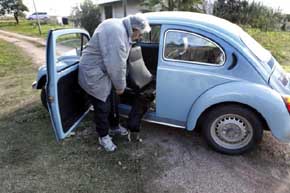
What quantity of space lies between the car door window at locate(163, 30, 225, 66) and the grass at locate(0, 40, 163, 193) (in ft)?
4.23

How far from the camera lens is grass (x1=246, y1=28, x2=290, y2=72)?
8.55 meters

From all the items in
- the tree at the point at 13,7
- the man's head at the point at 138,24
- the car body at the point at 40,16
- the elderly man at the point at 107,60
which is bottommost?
the car body at the point at 40,16

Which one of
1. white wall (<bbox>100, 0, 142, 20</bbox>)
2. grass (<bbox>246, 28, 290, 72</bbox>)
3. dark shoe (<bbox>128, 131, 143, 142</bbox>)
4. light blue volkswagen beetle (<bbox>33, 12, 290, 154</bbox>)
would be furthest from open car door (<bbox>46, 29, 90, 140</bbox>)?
white wall (<bbox>100, 0, 142, 20</bbox>)

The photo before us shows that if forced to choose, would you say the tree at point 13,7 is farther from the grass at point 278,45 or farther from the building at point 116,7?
the grass at point 278,45

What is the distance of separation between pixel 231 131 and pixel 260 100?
0.56 meters

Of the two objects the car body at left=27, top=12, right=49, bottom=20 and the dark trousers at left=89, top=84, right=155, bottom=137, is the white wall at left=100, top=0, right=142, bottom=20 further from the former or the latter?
the car body at left=27, top=12, right=49, bottom=20

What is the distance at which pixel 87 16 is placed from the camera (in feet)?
55.7

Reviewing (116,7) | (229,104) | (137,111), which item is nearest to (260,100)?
(229,104)

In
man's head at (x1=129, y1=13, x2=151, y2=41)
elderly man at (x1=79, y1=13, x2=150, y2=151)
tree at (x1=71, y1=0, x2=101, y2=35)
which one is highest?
man's head at (x1=129, y1=13, x2=151, y2=41)

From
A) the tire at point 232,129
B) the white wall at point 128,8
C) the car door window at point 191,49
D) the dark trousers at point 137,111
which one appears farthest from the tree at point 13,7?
the tire at point 232,129

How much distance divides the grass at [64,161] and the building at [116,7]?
1426 cm

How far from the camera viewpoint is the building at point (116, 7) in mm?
17500

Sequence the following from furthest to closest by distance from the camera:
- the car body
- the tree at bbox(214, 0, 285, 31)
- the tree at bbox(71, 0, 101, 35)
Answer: the car body → the tree at bbox(71, 0, 101, 35) → the tree at bbox(214, 0, 285, 31)

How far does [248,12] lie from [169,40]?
1297cm
